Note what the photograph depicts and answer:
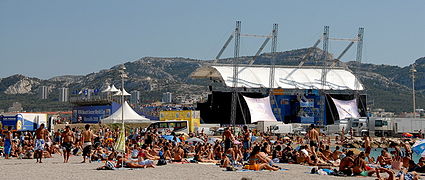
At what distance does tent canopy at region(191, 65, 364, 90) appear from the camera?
6066 cm

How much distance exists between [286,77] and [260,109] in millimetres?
7044

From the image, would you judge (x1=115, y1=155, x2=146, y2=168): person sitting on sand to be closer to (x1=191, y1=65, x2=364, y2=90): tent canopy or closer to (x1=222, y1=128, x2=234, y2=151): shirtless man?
(x1=222, y1=128, x2=234, y2=151): shirtless man

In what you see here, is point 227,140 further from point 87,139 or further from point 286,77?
point 286,77

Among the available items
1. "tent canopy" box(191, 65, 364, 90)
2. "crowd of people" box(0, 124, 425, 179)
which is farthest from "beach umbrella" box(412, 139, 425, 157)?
"tent canopy" box(191, 65, 364, 90)

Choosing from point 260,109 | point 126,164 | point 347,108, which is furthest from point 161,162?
point 347,108

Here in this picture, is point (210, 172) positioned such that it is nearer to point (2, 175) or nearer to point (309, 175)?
point (309, 175)

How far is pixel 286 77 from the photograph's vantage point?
62812 millimetres

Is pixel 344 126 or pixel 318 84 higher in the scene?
pixel 318 84

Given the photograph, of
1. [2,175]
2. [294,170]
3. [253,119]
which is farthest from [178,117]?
[2,175]

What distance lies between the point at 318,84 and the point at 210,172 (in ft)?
160

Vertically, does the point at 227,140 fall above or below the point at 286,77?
below

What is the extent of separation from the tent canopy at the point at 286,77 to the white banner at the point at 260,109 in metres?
2.44

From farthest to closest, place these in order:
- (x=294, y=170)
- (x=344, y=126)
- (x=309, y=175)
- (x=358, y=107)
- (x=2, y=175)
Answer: (x=358, y=107)
(x=344, y=126)
(x=294, y=170)
(x=309, y=175)
(x=2, y=175)

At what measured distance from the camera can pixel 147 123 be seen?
42.3 metres
